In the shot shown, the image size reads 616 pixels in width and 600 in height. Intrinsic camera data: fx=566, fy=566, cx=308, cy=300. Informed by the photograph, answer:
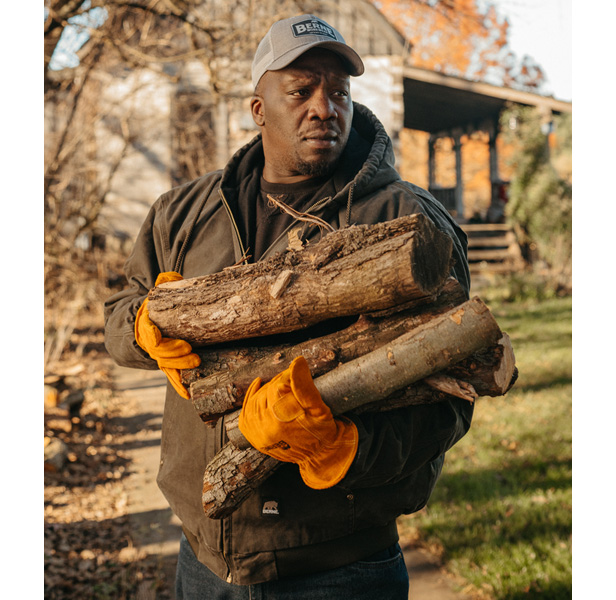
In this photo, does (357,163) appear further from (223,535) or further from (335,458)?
(223,535)

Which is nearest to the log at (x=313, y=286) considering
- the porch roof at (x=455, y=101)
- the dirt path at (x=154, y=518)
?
the dirt path at (x=154, y=518)

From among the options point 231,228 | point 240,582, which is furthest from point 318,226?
point 240,582

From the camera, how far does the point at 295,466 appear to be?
175cm

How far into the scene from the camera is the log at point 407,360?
146 centimetres

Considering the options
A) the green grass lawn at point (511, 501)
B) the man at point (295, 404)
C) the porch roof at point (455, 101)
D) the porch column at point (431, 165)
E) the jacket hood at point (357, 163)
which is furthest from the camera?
the porch column at point (431, 165)

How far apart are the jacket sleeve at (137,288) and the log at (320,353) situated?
39cm

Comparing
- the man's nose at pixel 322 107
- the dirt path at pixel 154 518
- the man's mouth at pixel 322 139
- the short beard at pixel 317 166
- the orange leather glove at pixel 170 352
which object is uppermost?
the man's nose at pixel 322 107

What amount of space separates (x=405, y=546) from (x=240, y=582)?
237 cm

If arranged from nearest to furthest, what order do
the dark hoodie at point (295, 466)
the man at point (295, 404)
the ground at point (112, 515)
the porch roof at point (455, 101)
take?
1. the man at point (295, 404)
2. the dark hoodie at point (295, 466)
3. the ground at point (112, 515)
4. the porch roof at point (455, 101)

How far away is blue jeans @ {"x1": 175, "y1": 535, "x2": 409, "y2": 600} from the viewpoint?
175 cm

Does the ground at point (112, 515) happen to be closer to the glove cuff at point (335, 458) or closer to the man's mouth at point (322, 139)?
the glove cuff at point (335, 458)

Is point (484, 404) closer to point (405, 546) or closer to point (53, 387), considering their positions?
point (405, 546)

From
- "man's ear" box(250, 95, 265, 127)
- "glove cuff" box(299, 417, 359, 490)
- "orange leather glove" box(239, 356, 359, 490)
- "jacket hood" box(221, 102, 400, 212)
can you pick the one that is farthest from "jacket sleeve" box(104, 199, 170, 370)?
"glove cuff" box(299, 417, 359, 490)

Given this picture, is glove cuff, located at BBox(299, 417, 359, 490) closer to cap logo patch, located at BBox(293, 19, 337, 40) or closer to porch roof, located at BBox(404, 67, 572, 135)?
cap logo patch, located at BBox(293, 19, 337, 40)
